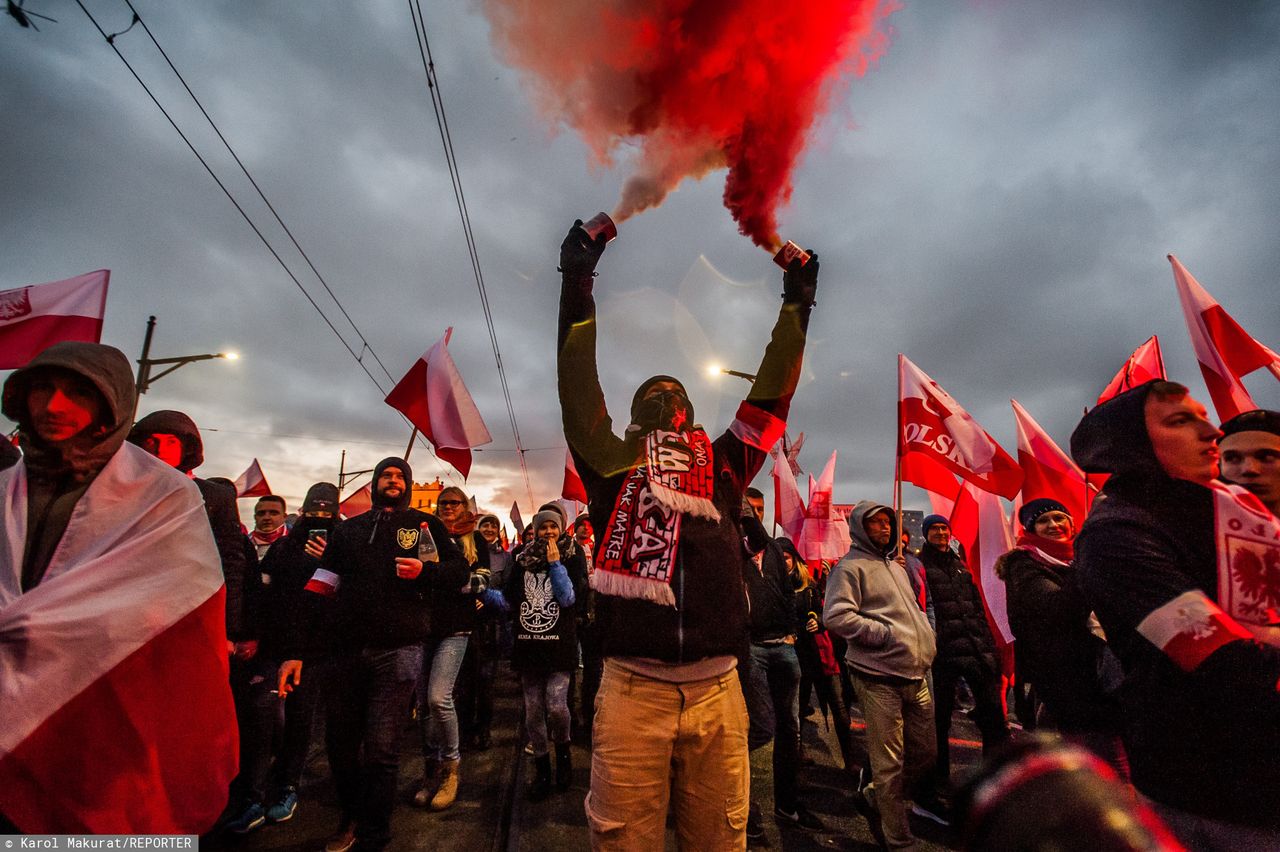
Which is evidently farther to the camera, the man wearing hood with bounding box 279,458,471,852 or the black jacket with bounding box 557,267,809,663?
the man wearing hood with bounding box 279,458,471,852

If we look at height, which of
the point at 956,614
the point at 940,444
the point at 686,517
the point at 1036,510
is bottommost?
the point at 956,614

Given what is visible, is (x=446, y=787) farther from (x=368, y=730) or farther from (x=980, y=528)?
(x=980, y=528)

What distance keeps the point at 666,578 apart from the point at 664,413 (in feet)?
2.31

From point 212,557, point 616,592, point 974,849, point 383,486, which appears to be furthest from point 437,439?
point 974,849

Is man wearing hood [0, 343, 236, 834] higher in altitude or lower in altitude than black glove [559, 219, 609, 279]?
lower

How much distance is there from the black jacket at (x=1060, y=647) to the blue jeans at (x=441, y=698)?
3.92 m

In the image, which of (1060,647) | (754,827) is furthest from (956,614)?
(754,827)

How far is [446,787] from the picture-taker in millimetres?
4297

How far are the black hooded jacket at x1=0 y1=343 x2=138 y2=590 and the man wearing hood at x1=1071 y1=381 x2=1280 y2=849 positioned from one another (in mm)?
3287

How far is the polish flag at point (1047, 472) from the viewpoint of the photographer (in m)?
7.07

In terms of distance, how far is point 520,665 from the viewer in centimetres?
479

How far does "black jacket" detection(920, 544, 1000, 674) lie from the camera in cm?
466

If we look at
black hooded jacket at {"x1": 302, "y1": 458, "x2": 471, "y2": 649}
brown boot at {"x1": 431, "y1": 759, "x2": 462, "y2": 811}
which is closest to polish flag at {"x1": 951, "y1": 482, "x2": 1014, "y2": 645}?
brown boot at {"x1": 431, "y1": 759, "x2": 462, "y2": 811}

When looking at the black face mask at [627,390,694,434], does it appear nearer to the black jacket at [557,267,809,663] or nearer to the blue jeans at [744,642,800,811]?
the black jacket at [557,267,809,663]
